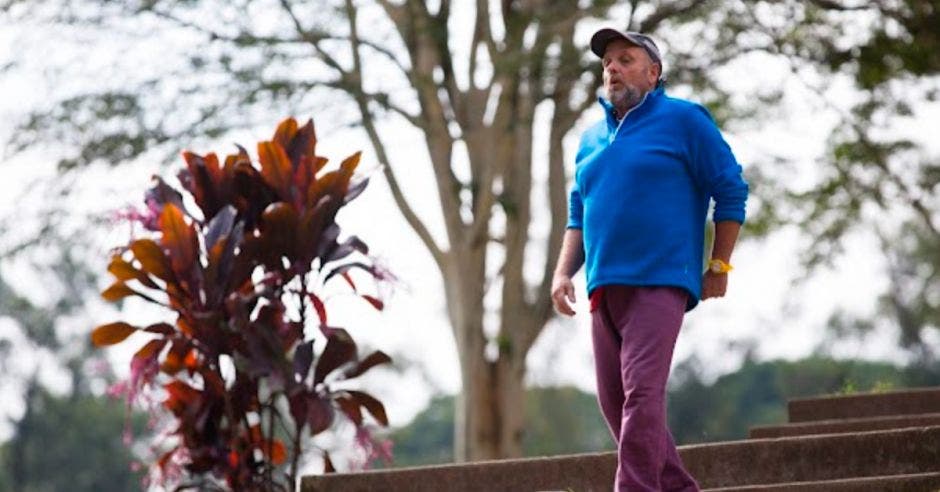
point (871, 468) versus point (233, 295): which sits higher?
point (233, 295)

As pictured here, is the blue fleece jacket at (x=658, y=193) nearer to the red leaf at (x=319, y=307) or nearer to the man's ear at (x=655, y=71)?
the man's ear at (x=655, y=71)

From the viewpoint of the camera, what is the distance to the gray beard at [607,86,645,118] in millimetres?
6773

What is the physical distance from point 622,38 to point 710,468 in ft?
7.24

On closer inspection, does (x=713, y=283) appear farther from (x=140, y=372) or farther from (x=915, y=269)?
(x=915, y=269)

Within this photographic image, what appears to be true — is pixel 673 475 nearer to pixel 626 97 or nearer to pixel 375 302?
pixel 626 97

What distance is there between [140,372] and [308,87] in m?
10.3

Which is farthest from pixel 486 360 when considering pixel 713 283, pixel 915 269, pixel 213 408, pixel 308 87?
pixel 915 269

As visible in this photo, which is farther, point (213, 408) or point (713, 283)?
point (213, 408)

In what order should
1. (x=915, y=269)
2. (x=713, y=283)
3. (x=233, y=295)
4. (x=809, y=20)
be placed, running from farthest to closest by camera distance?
(x=915, y=269)
(x=809, y=20)
(x=233, y=295)
(x=713, y=283)

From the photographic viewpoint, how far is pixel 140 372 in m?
8.34

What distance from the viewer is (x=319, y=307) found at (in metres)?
8.51

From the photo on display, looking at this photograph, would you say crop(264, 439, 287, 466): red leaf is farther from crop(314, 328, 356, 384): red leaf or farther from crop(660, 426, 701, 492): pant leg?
crop(660, 426, 701, 492): pant leg

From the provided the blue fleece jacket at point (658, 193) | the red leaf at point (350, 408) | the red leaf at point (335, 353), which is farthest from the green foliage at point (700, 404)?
the blue fleece jacket at point (658, 193)

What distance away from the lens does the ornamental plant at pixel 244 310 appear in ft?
26.9
